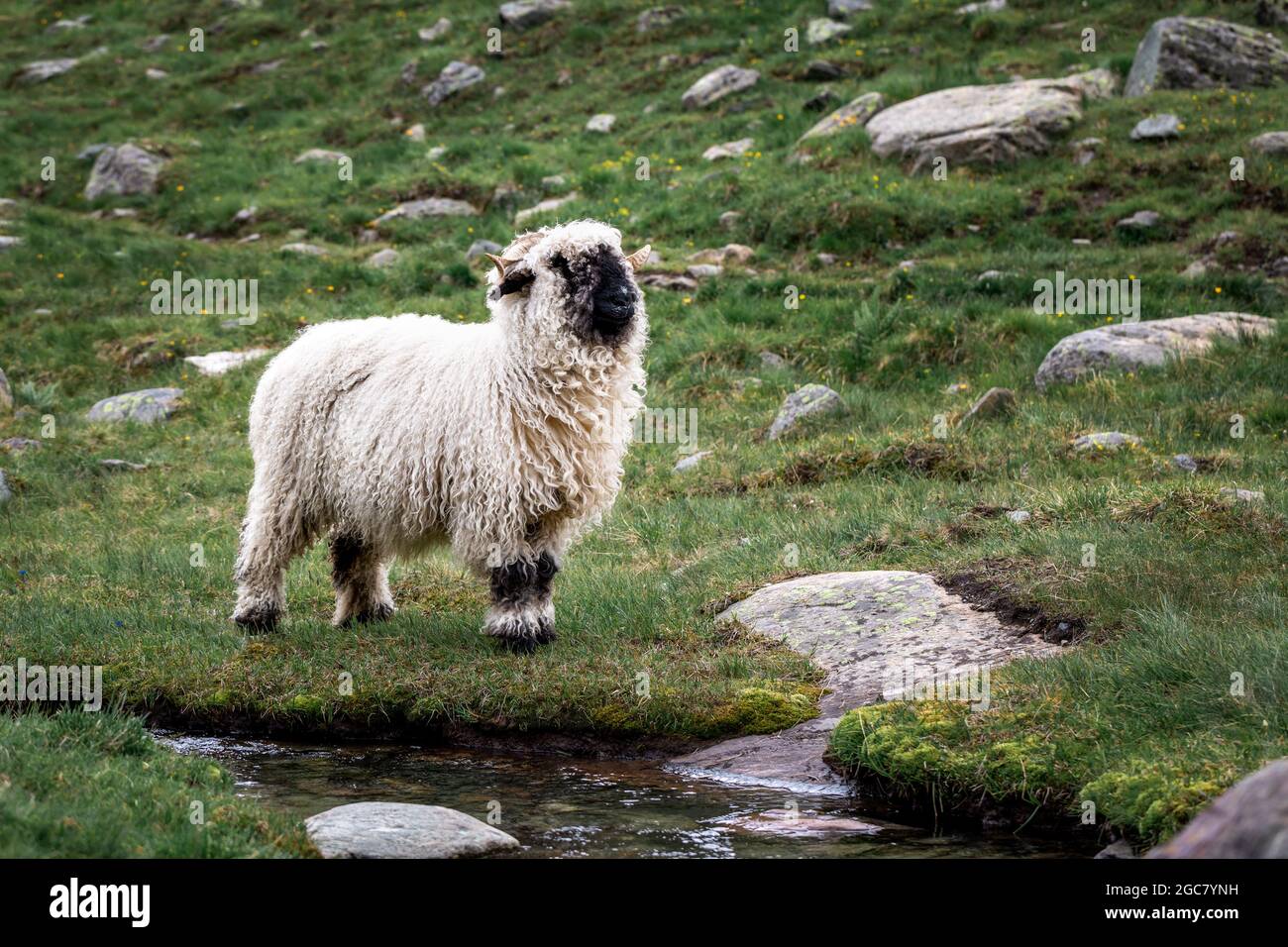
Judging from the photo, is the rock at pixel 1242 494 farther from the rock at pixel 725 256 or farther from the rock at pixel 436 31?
the rock at pixel 436 31

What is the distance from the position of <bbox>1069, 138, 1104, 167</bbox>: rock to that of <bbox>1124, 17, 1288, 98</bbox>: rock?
2024mm

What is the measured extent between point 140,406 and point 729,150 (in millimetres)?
10380

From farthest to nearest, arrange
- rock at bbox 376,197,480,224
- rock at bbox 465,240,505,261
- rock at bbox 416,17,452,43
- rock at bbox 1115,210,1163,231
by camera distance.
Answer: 1. rock at bbox 416,17,452,43
2. rock at bbox 376,197,480,224
3. rock at bbox 465,240,505,261
4. rock at bbox 1115,210,1163,231

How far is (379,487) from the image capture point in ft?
31.0

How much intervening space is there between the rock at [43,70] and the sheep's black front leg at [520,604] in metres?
27.3

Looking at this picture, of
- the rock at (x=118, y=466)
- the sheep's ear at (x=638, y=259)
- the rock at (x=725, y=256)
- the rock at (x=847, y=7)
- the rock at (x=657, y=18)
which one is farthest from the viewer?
the rock at (x=657, y=18)

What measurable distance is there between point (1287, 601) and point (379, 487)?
6.09 meters

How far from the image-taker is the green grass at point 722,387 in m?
8.34

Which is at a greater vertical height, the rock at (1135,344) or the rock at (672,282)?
the rock at (1135,344)

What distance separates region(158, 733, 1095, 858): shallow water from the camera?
6547 mm

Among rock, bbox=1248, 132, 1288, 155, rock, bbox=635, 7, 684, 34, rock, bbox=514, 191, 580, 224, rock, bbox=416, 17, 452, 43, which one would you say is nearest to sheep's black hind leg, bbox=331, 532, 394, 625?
rock, bbox=514, 191, 580, 224

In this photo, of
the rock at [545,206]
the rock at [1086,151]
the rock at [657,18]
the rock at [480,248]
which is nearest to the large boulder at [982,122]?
the rock at [1086,151]

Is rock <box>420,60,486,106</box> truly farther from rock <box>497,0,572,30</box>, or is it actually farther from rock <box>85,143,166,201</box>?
rock <box>85,143,166,201</box>
